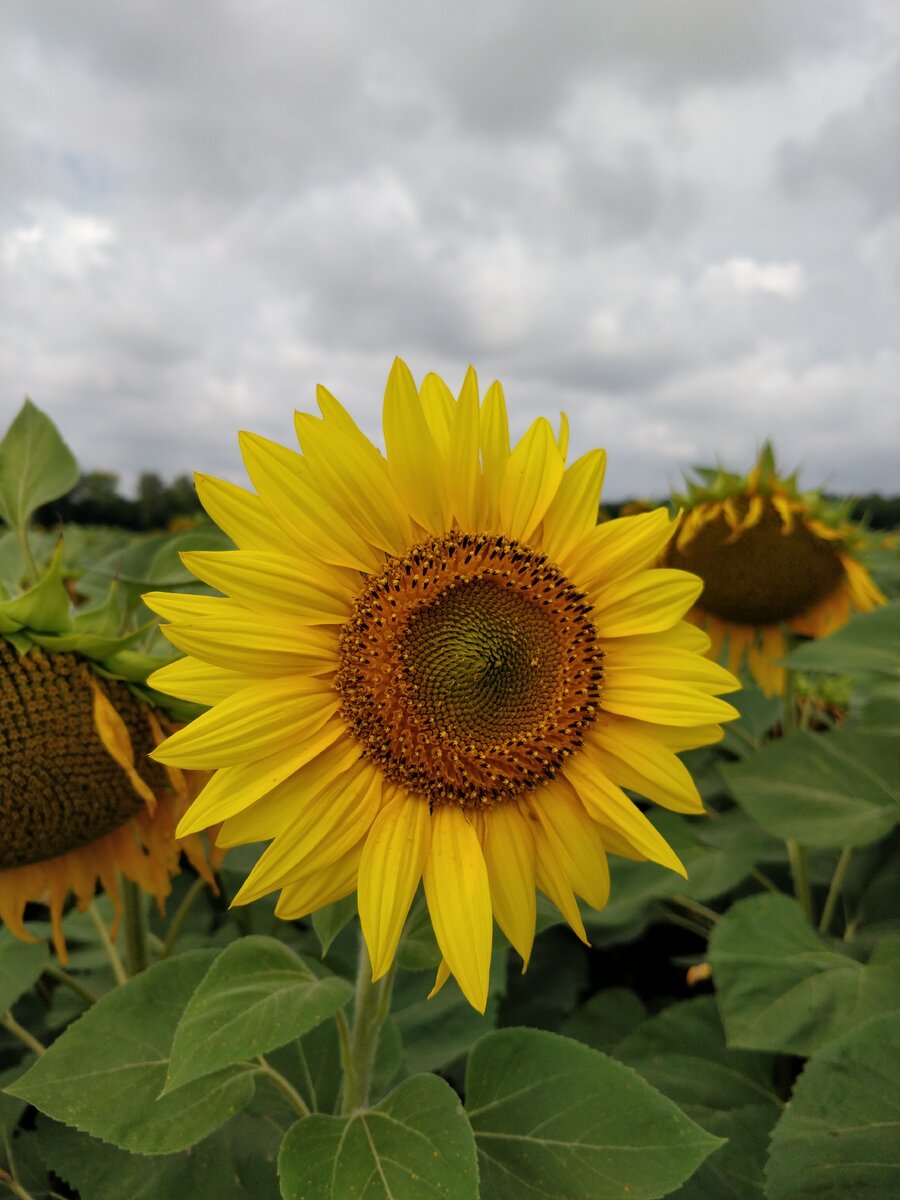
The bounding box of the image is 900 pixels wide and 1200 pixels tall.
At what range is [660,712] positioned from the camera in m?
1.39

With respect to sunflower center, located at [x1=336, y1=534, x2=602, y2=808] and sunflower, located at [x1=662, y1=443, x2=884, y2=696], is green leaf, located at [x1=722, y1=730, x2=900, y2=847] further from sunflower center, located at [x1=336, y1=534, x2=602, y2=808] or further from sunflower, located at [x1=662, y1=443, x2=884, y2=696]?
sunflower center, located at [x1=336, y1=534, x2=602, y2=808]

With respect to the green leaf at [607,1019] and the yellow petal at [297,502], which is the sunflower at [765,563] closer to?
the green leaf at [607,1019]

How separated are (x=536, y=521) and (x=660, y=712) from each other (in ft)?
1.25

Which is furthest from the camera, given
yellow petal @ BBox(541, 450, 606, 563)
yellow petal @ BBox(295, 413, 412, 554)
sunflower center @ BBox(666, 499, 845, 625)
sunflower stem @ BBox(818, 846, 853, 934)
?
sunflower center @ BBox(666, 499, 845, 625)

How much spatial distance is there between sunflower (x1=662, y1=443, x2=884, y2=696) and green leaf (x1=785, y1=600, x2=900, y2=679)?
74cm

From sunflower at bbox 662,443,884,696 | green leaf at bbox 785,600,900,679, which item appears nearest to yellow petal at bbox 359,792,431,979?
green leaf at bbox 785,600,900,679

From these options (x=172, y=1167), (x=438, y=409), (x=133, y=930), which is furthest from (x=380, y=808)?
(x=133, y=930)

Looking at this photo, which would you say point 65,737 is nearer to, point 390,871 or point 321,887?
point 321,887

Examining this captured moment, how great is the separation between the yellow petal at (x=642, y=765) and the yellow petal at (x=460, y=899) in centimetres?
26

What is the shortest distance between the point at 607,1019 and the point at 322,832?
65.5 inches

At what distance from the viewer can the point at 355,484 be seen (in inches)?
53.7

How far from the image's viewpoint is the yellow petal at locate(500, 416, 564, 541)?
56.5 inches

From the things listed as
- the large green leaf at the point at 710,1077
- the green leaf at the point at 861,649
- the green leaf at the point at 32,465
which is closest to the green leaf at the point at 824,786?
the green leaf at the point at 861,649

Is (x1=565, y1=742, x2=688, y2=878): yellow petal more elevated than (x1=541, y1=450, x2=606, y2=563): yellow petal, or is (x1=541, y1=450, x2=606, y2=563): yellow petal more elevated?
(x1=541, y1=450, x2=606, y2=563): yellow petal
